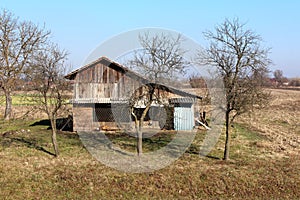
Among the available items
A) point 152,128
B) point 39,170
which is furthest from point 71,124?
point 39,170

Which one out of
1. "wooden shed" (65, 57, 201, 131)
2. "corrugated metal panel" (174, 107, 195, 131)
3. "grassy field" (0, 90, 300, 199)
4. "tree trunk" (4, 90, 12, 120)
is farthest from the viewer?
"tree trunk" (4, 90, 12, 120)

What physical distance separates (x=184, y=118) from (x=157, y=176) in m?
11.1

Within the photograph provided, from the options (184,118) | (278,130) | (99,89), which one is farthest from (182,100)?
(278,130)

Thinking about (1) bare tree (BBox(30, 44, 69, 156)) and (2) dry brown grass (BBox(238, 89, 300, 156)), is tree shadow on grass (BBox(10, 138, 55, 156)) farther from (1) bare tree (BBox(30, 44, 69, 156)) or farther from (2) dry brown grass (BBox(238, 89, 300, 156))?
→ (2) dry brown grass (BBox(238, 89, 300, 156))

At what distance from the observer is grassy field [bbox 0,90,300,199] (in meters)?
10.1

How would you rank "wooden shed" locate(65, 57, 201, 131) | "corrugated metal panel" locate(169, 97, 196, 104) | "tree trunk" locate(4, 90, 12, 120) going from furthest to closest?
1. "tree trunk" locate(4, 90, 12, 120)
2. "corrugated metal panel" locate(169, 97, 196, 104)
3. "wooden shed" locate(65, 57, 201, 131)

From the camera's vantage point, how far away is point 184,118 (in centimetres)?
2195

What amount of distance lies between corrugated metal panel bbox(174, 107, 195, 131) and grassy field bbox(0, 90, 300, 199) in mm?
5035

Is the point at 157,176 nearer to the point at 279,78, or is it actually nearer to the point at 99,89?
the point at 99,89

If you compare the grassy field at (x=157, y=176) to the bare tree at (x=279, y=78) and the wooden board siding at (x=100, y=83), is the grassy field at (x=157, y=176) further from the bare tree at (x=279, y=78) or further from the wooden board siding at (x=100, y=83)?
the bare tree at (x=279, y=78)

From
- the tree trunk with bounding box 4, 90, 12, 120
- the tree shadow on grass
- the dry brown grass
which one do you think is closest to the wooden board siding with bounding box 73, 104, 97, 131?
the tree shadow on grass

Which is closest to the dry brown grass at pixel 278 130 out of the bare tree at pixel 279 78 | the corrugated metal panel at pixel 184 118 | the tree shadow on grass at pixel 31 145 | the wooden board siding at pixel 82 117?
the corrugated metal panel at pixel 184 118

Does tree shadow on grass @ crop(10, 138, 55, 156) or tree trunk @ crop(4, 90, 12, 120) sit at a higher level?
tree trunk @ crop(4, 90, 12, 120)

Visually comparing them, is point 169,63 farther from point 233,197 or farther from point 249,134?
point 249,134
